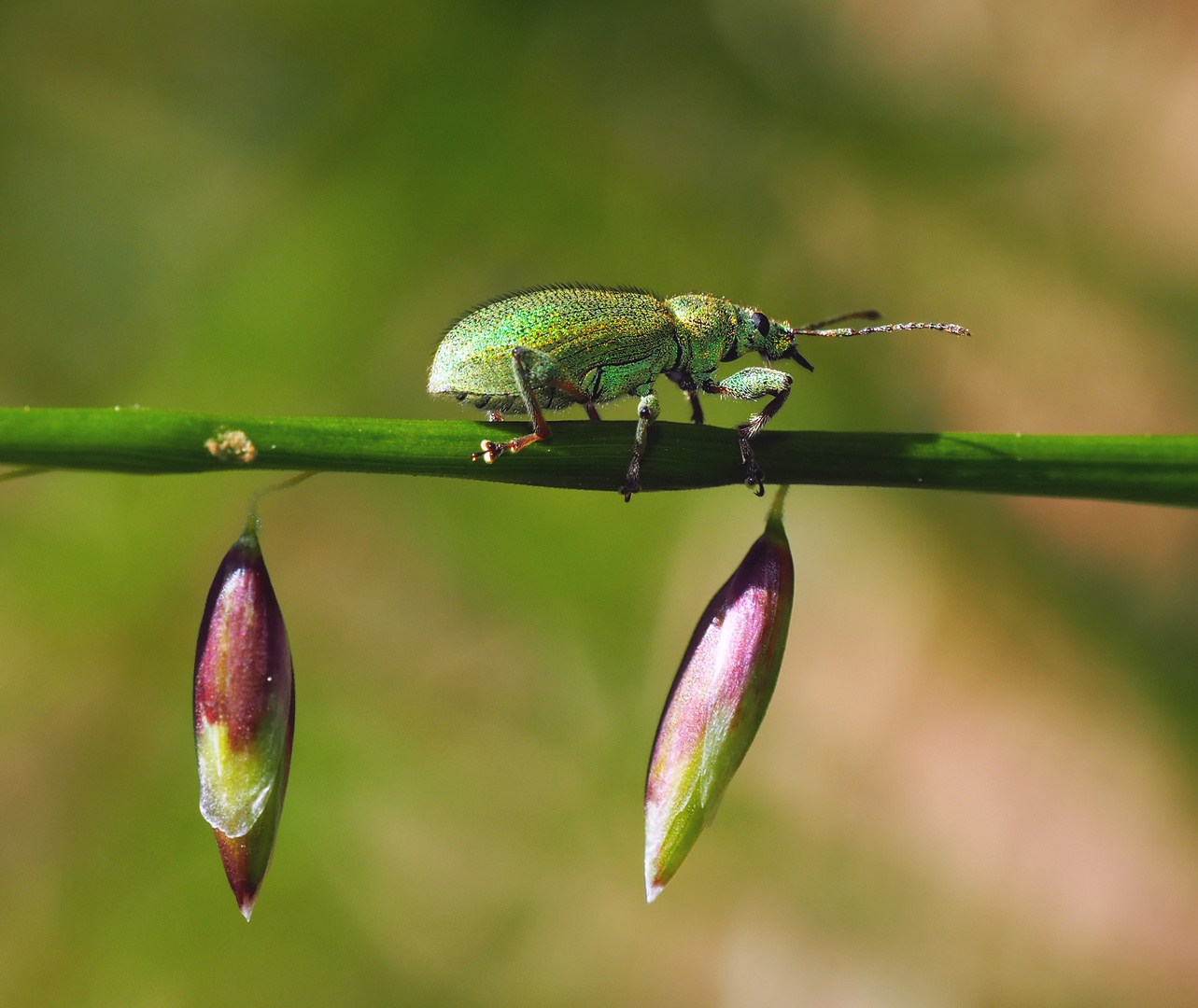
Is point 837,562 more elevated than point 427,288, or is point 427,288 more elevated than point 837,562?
point 427,288

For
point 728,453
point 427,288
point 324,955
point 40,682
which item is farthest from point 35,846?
point 728,453

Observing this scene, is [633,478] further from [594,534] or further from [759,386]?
[594,534]

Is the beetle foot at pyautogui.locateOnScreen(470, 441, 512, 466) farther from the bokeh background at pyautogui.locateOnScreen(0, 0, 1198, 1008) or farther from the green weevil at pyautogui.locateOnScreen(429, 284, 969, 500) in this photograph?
the bokeh background at pyautogui.locateOnScreen(0, 0, 1198, 1008)

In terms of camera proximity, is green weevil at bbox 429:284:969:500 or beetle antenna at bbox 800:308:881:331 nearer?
green weevil at bbox 429:284:969:500

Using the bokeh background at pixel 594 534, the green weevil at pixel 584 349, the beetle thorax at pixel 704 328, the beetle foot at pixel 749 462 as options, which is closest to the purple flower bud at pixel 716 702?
the beetle foot at pixel 749 462

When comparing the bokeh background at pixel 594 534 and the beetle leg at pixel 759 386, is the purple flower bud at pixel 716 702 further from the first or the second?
the bokeh background at pixel 594 534

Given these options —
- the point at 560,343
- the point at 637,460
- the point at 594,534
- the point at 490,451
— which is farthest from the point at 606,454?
the point at 594,534

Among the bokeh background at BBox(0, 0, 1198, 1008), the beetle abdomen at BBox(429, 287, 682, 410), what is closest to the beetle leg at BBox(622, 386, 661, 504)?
the beetle abdomen at BBox(429, 287, 682, 410)

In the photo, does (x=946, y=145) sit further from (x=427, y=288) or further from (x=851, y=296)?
(x=427, y=288)
